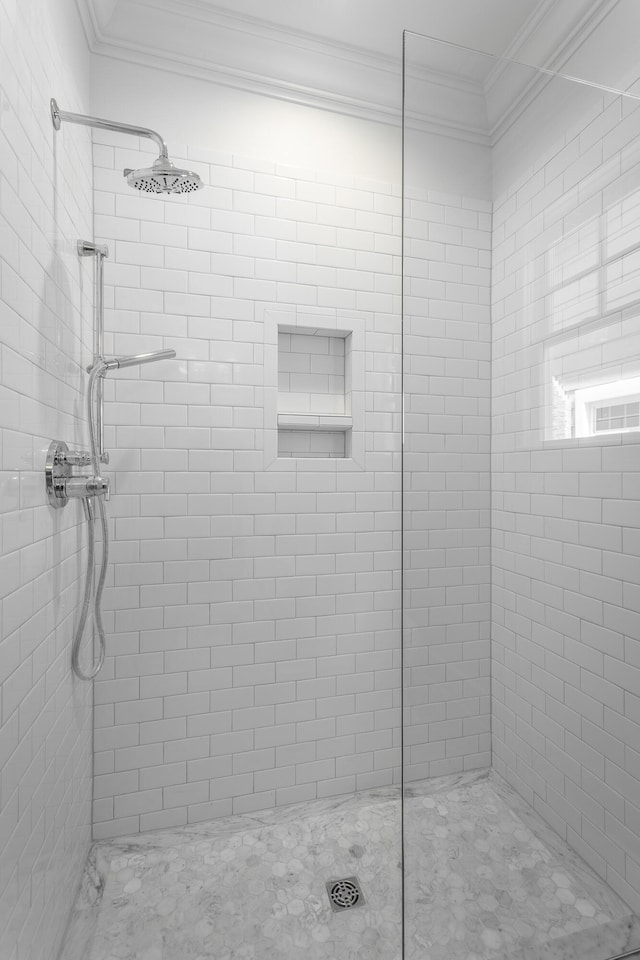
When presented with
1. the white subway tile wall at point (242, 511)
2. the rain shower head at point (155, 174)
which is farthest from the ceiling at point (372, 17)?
the rain shower head at point (155, 174)

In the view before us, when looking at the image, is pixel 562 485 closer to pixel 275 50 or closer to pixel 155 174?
pixel 155 174

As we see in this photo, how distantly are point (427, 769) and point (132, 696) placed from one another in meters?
1.18

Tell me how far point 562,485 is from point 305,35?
1935 mm

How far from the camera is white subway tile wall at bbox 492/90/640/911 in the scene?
1.15 metres

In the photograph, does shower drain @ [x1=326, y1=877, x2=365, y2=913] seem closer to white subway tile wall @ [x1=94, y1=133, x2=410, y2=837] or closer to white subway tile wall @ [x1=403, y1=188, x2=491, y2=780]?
white subway tile wall @ [x1=94, y1=133, x2=410, y2=837]

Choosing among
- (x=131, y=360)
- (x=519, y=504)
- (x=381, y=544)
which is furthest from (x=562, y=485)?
(x=131, y=360)

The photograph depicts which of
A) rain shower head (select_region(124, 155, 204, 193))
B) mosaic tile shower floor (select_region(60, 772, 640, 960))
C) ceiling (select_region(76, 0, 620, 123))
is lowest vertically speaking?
mosaic tile shower floor (select_region(60, 772, 640, 960))

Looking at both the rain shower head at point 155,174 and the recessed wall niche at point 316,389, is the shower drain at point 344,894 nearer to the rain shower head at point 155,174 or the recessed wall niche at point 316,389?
the recessed wall niche at point 316,389

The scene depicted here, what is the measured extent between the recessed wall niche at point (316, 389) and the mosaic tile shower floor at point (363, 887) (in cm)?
131

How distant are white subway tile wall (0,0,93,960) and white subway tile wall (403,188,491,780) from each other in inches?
33.6

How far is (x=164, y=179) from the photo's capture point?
4.51 ft

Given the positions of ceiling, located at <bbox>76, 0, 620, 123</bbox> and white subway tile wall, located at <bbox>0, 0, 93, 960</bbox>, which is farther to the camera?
ceiling, located at <bbox>76, 0, 620, 123</bbox>

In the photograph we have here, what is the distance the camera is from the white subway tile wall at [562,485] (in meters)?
1.15

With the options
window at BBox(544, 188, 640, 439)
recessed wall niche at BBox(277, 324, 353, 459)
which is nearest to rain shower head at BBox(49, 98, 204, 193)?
recessed wall niche at BBox(277, 324, 353, 459)
